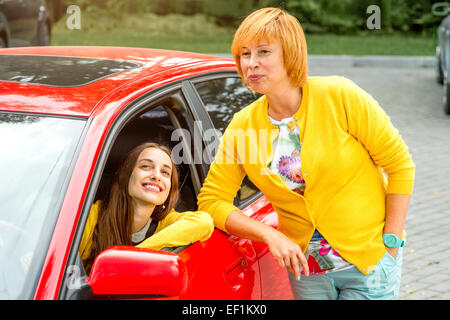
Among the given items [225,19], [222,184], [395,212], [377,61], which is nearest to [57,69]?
[222,184]

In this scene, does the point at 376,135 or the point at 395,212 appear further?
the point at 395,212

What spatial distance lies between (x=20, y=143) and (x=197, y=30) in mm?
17506

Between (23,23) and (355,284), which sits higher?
(23,23)

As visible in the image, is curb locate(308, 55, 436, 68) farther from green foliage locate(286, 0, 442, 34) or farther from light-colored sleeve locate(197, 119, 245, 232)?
light-colored sleeve locate(197, 119, 245, 232)

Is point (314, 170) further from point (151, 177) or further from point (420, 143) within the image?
point (420, 143)

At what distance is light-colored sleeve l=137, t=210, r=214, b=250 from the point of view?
248 cm

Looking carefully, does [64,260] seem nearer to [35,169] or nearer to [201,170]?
[35,169]

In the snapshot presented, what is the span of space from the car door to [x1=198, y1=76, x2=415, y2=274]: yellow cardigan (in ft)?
0.94

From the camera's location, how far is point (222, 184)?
273 cm

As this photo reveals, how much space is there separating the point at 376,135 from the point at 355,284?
0.58m

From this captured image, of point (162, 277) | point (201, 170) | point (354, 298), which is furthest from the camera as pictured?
point (201, 170)

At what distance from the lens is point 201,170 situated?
3.05m

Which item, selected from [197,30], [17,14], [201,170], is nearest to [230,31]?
[197,30]

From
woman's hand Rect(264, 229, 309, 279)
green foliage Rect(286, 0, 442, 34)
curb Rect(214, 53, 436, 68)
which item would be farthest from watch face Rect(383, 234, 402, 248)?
green foliage Rect(286, 0, 442, 34)
